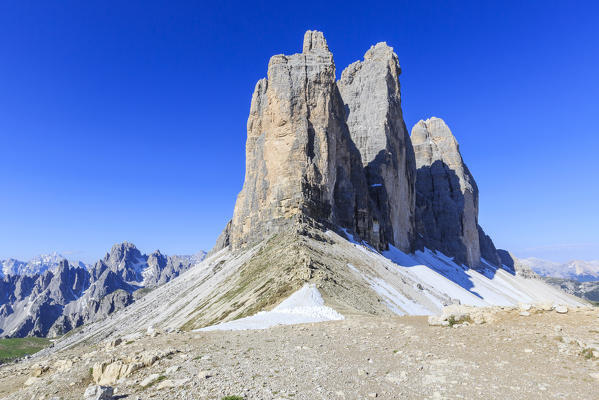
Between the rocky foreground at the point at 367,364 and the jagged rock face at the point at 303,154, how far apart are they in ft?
143

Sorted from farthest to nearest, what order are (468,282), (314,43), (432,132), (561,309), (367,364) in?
(432,132) < (468,282) < (314,43) < (561,309) < (367,364)

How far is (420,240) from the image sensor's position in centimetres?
12706

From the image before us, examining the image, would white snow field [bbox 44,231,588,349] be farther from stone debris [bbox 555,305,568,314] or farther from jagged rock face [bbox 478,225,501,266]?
jagged rock face [bbox 478,225,501,266]

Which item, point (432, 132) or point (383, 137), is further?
point (432, 132)

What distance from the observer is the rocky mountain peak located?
84.5m

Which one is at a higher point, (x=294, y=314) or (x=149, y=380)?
(x=149, y=380)

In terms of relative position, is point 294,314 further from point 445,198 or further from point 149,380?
point 445,198

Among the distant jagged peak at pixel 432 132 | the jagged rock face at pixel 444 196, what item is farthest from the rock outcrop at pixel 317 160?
the distant jagged peak at pixel 432 132

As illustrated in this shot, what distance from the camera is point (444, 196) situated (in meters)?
146

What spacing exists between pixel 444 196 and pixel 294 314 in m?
134

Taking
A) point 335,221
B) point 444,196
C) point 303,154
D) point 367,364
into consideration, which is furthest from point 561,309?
point 444,196

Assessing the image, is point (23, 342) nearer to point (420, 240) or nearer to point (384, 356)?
point (420, 240)

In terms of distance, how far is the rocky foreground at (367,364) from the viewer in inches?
440

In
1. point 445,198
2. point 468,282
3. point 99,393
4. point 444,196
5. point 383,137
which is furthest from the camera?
point 444,196
